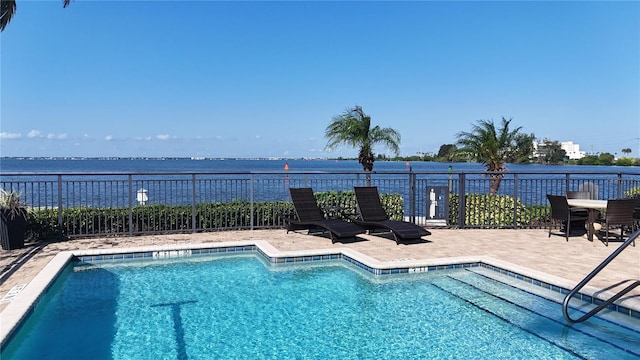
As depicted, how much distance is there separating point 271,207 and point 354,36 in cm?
1290

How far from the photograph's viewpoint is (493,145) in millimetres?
14383

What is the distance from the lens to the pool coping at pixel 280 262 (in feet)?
13.7

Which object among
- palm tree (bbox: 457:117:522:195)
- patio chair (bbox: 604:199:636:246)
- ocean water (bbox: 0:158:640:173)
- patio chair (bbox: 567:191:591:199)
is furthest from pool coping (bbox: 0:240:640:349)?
ocean water (bbox: 0:158:640:173)

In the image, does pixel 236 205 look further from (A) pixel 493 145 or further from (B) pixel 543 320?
(A) pixel 493 145

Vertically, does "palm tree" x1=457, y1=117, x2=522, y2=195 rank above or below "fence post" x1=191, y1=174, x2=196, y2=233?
above

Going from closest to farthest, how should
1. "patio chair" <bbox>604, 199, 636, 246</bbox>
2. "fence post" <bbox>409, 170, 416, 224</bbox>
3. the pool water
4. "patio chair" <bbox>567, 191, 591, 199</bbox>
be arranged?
the pool water
"patio chair" <bbox>604, 199, 636, 246</bbox>
"patio chair" <bbox>567, 191, 591, 199</bbox>
"fence post" <bbox>409, 170, 416, 224</bbox>

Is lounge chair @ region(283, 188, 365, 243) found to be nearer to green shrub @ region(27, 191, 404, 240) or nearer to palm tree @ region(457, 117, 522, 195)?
green shrub @ region(27, 191, 404, 240)

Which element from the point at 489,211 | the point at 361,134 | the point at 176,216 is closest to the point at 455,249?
the point at 489,211

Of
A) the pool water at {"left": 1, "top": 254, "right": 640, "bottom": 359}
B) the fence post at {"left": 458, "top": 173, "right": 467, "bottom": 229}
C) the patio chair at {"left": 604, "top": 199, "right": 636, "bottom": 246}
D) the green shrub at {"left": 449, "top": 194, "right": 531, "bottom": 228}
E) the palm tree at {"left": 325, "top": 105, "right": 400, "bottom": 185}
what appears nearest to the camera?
the pool water at {"left": 1, "top": 254, "right": 640, "bottom": 359}

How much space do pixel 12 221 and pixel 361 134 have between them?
28.2ft

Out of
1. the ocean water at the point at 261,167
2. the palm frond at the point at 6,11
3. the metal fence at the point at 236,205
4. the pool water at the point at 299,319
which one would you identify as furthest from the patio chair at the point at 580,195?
the palm frond at the point at 6,11

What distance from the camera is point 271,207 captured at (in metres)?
9.23

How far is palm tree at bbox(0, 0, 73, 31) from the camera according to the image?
25.7ft

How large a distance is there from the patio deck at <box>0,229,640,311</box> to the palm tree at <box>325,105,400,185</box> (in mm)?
4070
